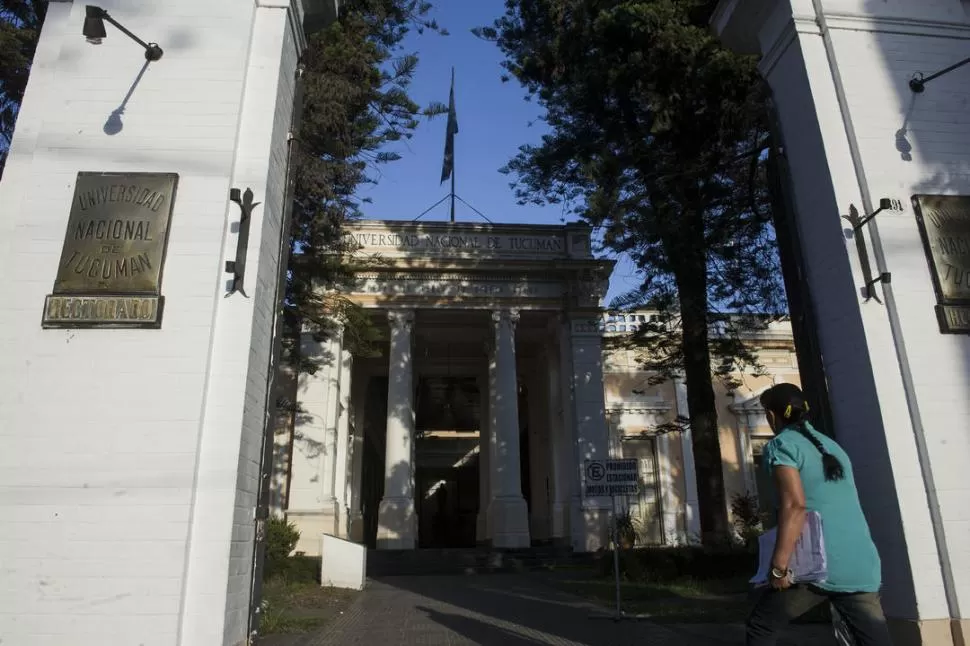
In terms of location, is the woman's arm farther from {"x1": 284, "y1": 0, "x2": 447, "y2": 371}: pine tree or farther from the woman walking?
{"x1": 284, "y1": 0, "x2": 447, "y2": 371}: pine tree

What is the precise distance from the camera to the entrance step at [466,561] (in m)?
15.2

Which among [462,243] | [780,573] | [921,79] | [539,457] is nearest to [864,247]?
[921,79]

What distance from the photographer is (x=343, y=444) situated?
61.8 feet

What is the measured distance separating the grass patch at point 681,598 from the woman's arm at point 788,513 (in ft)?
11.8

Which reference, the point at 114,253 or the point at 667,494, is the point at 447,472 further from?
the point at 114,253

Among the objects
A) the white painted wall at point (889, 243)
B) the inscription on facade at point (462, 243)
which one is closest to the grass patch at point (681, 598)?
the white painted wall at point (889, 243)

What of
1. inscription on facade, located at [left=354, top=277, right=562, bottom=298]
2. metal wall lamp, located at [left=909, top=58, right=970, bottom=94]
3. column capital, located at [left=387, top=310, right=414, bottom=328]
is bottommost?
metal wall lamp, located at [left=909, top=58, right=970, bottom=94]

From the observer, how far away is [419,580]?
527 inches

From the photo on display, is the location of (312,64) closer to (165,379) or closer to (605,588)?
(165,379)

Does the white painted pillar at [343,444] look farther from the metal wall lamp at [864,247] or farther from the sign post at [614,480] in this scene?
the metal wall lamp at [864,247]

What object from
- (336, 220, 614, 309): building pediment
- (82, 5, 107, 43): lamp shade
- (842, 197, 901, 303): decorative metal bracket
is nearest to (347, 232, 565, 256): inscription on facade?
(336, 220, 614, 309): building pediment

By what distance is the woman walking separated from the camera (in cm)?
310

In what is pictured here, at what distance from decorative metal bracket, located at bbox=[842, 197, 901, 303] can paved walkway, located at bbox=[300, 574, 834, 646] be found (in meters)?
2.81

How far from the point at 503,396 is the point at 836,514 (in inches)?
604
